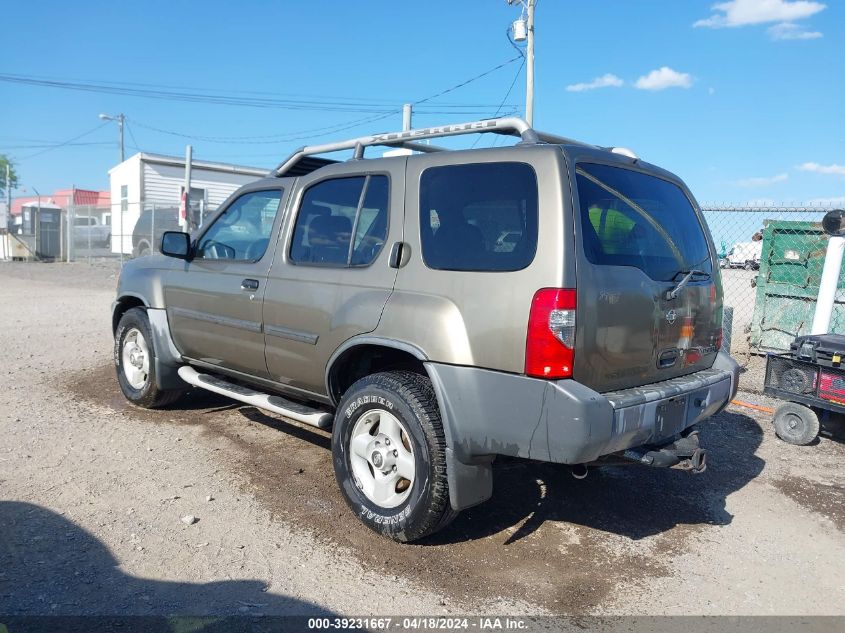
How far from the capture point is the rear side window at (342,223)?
152 inches

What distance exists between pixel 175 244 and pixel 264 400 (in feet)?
4.92

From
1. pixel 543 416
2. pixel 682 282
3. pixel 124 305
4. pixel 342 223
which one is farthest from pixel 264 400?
pixel 682 282

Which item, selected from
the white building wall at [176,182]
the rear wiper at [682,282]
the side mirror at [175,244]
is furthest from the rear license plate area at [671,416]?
the white building wall at [176,182]

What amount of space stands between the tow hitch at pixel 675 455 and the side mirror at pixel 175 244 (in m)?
3.57

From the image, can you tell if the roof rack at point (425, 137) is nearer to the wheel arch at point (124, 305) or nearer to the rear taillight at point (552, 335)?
the rear taillight at point (552, 335)

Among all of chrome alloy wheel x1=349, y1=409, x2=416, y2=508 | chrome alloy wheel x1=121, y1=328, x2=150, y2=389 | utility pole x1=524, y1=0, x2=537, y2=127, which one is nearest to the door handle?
chrome alloy wheel x1=349, y1=409, x2=416, y2=508

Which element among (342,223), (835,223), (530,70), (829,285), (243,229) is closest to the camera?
(342,223)

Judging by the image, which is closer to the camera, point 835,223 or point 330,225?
point 330,225

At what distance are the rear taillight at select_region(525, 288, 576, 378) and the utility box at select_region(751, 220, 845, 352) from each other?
5.88 metres

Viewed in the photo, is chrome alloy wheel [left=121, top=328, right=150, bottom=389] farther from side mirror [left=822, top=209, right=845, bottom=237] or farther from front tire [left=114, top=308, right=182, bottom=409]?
side mirror [left=822, top=209, right=845, bottom=237]

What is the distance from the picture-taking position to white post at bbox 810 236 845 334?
624 cm

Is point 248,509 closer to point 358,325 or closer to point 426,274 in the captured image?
point 358,325

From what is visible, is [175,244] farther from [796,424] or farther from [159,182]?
[159,182]

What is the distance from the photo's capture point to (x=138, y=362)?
577 centimetres
